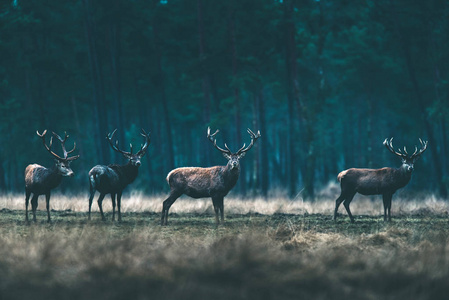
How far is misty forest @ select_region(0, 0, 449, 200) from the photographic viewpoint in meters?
28.1

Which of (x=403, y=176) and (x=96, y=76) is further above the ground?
(x=96, y=76)

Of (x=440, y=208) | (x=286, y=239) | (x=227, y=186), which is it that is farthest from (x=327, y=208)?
(x=286, y=239)

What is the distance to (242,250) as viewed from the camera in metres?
7.45

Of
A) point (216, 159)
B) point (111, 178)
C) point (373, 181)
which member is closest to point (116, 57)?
point (216, 159)

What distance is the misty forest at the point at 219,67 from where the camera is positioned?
28109mm

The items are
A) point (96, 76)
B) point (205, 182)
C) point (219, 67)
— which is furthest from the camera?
point (219, 67)

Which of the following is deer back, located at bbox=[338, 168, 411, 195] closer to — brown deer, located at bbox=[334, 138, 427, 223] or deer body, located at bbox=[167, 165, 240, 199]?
brown deer, located at bbox=[334, 138, 427, 223]

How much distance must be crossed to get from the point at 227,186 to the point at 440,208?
8628mm

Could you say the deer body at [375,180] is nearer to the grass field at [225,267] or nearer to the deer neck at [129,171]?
the grass field at [225,267]

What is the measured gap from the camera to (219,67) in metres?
30.0

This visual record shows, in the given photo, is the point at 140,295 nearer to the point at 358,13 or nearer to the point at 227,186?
the point at 227,186

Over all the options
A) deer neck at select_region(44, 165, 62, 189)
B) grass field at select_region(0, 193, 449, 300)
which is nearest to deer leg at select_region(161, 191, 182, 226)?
deer neck at select_region(44, 165, 62, 189)

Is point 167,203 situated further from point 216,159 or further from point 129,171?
point 216,159

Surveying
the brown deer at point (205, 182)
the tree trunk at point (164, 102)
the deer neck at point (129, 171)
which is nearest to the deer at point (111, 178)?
the deer neck at point (129, 171)
